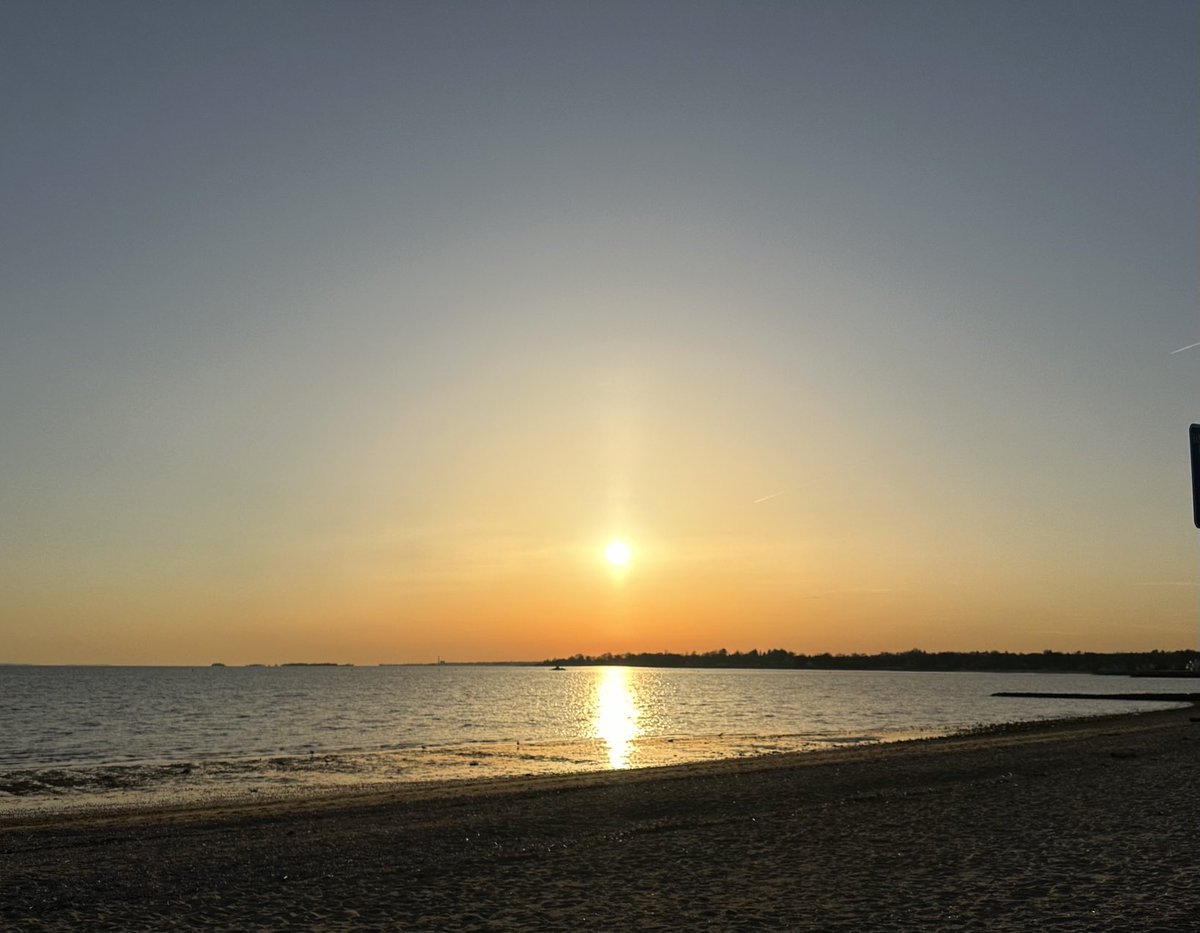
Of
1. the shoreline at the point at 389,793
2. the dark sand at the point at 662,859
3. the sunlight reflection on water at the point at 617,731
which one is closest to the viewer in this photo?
the dark sand at the point at 662,859

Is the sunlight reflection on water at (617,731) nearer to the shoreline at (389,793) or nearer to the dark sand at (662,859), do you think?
the shoreline at (389,793)

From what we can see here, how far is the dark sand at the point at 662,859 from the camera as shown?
11.2 metres

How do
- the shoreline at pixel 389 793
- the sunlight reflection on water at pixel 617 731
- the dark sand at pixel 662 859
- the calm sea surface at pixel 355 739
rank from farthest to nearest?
1. the sunlight reflection on water at pixel 617 731
2. the calm sea surface at pixel 355 739
3. the shoreline at pixel 389 793
4. the dark sand at pixel 662 859

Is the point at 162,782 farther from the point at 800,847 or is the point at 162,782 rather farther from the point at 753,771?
the point at 800,847

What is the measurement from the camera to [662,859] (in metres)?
15.0

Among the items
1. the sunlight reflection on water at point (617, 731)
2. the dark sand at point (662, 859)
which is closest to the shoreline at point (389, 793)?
the dark sand at point (662, 859)

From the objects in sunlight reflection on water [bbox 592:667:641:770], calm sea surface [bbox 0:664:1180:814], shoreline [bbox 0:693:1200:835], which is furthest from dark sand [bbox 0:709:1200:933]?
sunlight reflection on water [bbox 592:667:641:770]

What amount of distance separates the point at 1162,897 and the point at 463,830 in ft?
40.1

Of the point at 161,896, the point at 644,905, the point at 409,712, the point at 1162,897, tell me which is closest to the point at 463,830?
the point at 161,896

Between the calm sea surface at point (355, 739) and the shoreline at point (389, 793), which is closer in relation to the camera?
the shoreline at point (389, 793)

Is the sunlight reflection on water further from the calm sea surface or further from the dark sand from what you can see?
the dark sand

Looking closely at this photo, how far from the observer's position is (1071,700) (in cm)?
12188

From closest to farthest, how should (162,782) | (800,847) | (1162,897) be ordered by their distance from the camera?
(1162,897)
(800,847)
(162,782)

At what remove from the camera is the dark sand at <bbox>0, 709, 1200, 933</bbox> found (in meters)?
11.2
